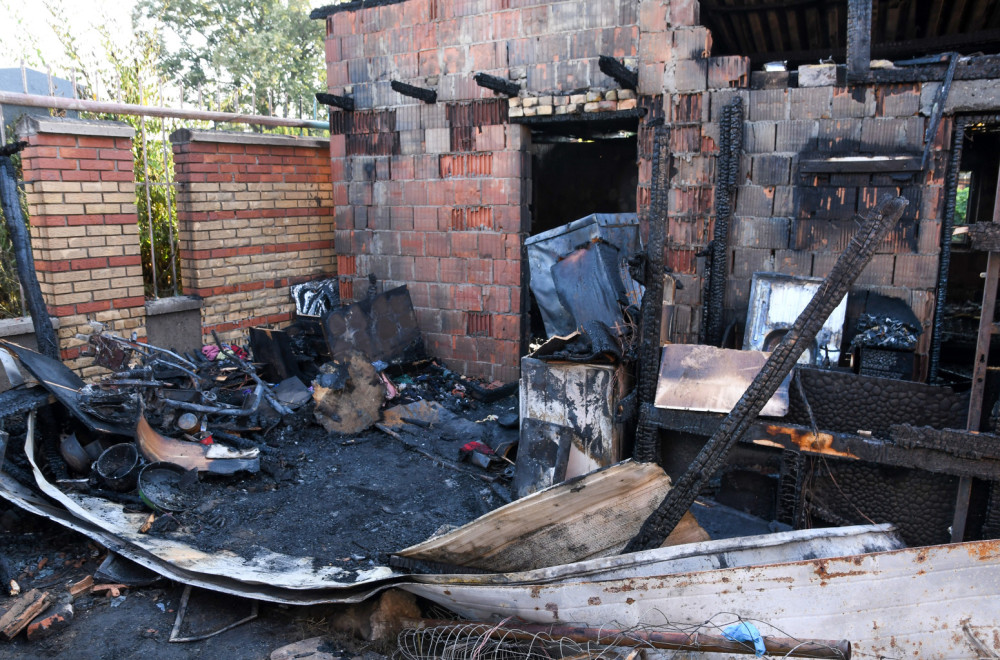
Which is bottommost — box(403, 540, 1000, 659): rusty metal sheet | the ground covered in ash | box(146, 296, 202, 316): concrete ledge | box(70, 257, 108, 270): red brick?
the ground covered in ash

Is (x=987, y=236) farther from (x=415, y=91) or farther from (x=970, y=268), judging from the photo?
(x=970, y=268)

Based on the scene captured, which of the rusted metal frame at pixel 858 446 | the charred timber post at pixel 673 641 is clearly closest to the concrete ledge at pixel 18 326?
the charred timber post at pixel 673 641

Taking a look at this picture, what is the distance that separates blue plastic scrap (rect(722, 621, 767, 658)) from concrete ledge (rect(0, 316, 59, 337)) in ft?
19.3

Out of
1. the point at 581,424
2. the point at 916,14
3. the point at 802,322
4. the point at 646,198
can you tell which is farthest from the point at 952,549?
the point at 916,14

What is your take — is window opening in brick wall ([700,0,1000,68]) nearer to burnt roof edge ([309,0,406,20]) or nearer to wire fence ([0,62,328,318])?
burnt roof edge ([309,0,406,20])

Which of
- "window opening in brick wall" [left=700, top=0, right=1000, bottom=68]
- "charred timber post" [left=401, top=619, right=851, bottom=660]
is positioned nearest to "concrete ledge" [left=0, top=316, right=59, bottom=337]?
"charred timber post" [left=401, top=619, right=851, bottom=660]

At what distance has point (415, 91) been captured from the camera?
23.7 ft

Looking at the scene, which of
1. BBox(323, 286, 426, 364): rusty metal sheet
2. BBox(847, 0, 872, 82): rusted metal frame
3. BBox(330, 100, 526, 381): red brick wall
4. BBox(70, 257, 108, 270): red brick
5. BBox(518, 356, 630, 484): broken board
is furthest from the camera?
BBox(330, 100, 526, 381): red brick wall

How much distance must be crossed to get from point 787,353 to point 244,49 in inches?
701

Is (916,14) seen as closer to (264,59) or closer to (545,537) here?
(545,537)

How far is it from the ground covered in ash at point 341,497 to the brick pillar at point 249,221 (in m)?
2.39

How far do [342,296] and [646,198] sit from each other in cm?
409

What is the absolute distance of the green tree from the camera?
1730 cm

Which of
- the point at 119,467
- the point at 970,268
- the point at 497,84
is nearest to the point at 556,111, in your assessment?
the point at 497,84
